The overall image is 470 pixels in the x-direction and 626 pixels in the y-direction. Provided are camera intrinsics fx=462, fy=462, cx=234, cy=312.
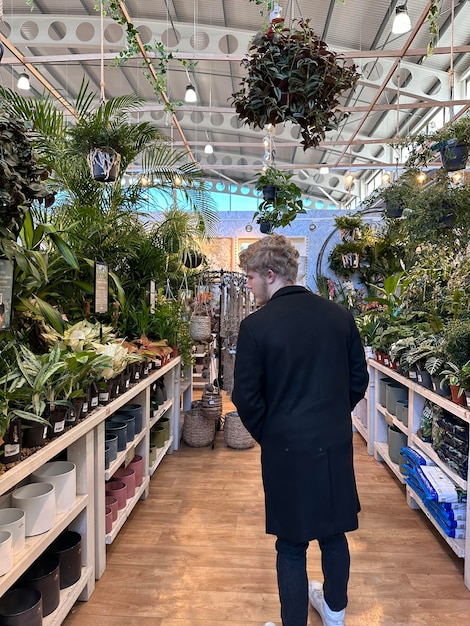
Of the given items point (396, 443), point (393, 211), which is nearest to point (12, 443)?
point (396, 443)

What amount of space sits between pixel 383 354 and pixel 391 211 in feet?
5.03

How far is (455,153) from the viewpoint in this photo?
2.91 meters

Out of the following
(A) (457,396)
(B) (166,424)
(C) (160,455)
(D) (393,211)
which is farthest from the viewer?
(D) (393,211)

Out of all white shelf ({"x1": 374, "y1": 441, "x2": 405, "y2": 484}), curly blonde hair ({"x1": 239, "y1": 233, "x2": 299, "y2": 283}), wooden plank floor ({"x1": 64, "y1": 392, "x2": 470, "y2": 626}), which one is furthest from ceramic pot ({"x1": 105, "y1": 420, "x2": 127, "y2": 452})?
white shelf ({"x1": 374, "y1": 441, "x2": 405, "y2": 484})

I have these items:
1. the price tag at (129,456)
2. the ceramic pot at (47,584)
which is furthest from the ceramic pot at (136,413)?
the ceramic pot at (47,584)

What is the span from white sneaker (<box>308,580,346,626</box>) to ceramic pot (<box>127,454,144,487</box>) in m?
1.33

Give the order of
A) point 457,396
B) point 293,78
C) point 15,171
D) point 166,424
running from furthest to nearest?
1. point 166,424
2. point 457,396
3. point 293,78
4. point 15,171

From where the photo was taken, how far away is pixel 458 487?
245 cm

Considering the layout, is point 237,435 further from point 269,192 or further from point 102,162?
point 102,162

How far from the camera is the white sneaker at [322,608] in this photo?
1847 mm

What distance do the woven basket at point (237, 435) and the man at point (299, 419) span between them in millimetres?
2524

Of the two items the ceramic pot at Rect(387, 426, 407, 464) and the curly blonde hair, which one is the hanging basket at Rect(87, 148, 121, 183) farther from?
the ceramic pot at Rect(387, 426, 407, 464)

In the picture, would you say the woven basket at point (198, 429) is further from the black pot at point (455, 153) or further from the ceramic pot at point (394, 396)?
the black pot at point (455, 153)

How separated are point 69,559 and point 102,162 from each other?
2.19 meters
